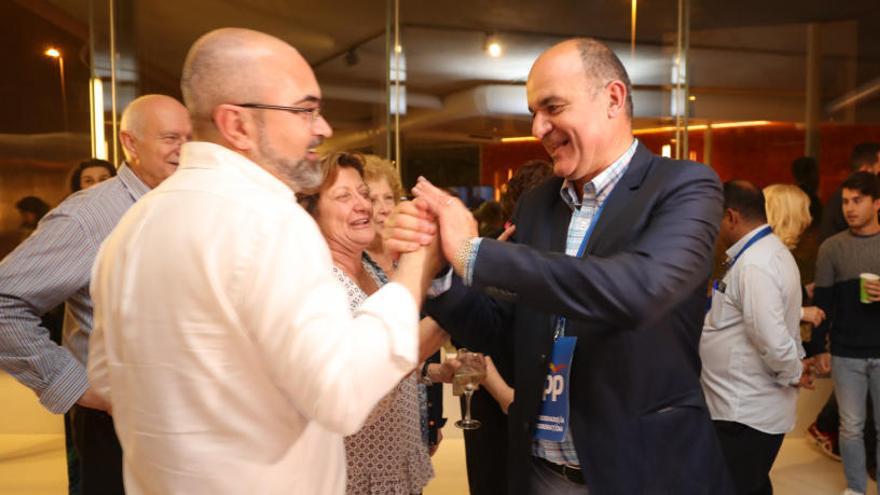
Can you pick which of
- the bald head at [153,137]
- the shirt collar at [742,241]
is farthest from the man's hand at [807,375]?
the bald head at [153,137]

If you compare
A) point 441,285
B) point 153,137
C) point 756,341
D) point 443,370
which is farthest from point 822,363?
point 153,137

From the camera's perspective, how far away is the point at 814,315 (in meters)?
4.15

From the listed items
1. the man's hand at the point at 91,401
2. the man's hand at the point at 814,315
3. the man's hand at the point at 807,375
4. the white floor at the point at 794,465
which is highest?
the man's hand at the point at 91,401

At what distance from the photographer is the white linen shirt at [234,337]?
113 cm

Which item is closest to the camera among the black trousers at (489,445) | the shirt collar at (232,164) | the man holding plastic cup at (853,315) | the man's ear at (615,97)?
the shirt collar at (232,164)

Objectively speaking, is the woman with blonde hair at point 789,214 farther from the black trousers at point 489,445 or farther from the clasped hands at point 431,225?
the clasped hands at point 431,225

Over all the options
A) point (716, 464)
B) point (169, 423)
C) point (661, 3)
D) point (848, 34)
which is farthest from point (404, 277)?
point (848, 34)

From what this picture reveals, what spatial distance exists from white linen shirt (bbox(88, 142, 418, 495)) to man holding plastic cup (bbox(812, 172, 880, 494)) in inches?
140

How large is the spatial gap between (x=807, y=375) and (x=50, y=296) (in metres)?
3.53

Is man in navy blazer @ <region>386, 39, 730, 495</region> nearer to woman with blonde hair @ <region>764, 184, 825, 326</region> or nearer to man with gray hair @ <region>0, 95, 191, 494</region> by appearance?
man with gray hair @ <region>0, 95, 191, 494</region>

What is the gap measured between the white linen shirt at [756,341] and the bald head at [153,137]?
7.64 feet

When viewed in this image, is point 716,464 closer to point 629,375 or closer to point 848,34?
point 629,375

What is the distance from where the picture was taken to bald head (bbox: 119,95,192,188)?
8.61ft

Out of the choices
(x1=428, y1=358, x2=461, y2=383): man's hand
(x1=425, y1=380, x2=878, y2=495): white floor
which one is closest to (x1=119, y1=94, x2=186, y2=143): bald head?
(x1=428, y1=358, x2=461, y2=383): man's hand
